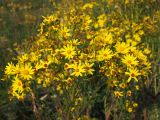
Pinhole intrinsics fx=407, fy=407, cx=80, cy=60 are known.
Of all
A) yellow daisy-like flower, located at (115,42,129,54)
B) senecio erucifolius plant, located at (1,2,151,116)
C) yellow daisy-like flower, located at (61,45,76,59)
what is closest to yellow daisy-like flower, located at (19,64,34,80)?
senecio erucifolius plant, located at (1,2,151,116)

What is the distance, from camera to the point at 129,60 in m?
2.77

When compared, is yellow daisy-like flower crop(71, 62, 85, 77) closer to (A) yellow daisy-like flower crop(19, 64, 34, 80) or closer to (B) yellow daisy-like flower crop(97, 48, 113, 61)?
(B) yellow daisy-like flower crop(97, 48, 113, 61)

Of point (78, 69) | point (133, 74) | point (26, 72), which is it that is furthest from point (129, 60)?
point (26, 72)

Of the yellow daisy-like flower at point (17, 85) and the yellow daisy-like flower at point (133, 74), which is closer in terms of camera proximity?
the yellow daisy-like flower at point (17, 85)

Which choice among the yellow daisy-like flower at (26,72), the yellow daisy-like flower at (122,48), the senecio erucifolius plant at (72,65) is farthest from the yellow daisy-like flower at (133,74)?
the yellow daisy-like flower at (26,72)

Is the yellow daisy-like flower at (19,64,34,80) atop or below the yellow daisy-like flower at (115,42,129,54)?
below

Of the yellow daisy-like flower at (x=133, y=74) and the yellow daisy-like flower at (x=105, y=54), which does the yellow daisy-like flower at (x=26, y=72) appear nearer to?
the yellow daisy-like flower at (x=105, y=54)

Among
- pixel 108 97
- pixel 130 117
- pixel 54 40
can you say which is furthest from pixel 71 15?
pixel 130 117

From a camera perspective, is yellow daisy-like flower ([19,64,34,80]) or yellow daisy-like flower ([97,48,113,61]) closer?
yellow daisy-like flower ([19,64,34,80])

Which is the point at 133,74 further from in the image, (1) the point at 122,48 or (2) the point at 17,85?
(2) the point at 17,85

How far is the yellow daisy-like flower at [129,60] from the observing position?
2756 millimetres

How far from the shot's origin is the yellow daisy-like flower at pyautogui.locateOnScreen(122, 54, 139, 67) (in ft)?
9.04

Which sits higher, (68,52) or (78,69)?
(68,52)

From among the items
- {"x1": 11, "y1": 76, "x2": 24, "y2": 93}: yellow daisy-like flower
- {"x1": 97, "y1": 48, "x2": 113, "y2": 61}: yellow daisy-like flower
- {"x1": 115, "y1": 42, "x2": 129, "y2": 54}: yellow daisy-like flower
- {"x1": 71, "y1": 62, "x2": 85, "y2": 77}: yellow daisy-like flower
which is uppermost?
{"x1": 115, "y1": 42, "x2": 129, "y2": 54}: yellow daisy-like flower
